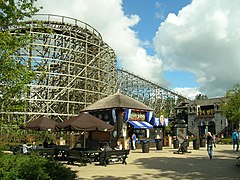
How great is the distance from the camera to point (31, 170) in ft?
20.3

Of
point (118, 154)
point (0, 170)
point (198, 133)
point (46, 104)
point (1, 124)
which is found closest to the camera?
point (0, 170)

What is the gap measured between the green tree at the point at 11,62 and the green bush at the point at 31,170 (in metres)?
2.24

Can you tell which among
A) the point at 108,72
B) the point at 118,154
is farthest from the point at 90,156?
the point at 108,72

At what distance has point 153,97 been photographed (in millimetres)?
53000

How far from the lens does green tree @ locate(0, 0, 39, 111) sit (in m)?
8.02

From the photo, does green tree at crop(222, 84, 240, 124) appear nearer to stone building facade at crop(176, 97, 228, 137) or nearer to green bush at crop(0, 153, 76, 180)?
stone building facade at crop(176, 97, 228, 137)

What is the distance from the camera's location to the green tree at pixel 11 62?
8023mm

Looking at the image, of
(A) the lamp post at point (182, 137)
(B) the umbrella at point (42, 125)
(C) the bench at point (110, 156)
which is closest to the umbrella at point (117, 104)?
(A) the lamp post at point (182, 137)

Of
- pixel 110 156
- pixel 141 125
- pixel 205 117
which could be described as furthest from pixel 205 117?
pixel 110 156

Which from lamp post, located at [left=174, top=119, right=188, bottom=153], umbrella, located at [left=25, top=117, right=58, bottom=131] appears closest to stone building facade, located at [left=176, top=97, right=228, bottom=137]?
lamp post, located at [left=174, top=119, right=188, bottom=153]

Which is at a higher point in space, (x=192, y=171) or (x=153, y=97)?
(x=153, y=97)

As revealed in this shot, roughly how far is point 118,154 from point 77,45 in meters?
24.5

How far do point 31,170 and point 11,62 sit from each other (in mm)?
3407

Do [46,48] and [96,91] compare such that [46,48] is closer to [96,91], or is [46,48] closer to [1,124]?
[96,91]
